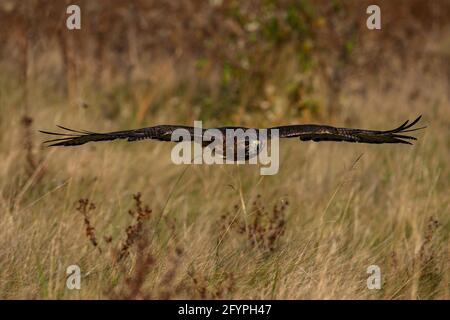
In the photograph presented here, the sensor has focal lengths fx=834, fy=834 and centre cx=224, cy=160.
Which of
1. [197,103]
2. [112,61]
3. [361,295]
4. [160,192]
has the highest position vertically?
[112,61]

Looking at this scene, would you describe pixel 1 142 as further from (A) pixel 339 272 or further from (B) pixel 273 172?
(A) pixel 339 272

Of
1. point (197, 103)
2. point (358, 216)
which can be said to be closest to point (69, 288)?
point (358, 216)

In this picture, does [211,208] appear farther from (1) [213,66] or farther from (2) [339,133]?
(1) [213,66]

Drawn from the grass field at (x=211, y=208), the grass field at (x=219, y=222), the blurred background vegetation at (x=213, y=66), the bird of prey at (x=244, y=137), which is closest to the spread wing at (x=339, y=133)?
the bird of prey at (x=244, y=137)

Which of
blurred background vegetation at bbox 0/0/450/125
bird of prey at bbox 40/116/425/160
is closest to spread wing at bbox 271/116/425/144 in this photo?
bird of prey at bbox 40/116/425/160

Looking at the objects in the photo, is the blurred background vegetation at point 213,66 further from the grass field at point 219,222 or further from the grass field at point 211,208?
the grass field at point 219,222

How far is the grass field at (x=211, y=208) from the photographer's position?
3678 mm

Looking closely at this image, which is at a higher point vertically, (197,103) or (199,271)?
(197,103)

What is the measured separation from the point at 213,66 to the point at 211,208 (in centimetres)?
377

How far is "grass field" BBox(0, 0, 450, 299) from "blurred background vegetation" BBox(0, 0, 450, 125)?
48 millimetres

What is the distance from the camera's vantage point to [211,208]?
16.5 feet

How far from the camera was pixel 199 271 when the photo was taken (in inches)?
145

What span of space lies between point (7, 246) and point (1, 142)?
197 cm

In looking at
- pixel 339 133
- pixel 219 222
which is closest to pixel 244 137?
pixel 339 133
